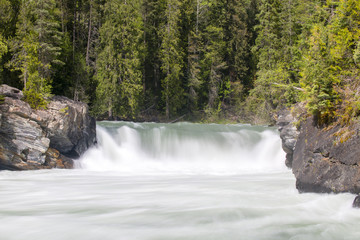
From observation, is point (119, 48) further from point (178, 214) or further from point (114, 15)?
point (178, 214)

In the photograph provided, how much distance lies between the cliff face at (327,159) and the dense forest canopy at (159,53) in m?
5.58

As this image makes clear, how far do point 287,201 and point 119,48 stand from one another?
25797 millimetres

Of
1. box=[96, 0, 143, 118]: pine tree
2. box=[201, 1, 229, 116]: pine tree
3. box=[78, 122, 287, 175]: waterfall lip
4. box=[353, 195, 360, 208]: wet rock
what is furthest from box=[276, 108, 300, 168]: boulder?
box=[201, 1, 229, 116]: pine tree

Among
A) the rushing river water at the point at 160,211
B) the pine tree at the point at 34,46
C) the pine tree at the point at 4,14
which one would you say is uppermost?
the pine tree at the point at 4,14

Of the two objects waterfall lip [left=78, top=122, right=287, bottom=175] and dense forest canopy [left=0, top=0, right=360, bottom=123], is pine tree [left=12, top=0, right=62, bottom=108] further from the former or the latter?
waterfall lip [left=78, top=122, right=287, bottom=175]

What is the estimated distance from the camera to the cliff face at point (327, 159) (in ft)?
19.4

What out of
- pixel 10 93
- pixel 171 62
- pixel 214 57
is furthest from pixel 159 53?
pixel 10 93

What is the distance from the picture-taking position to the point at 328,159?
6457mm

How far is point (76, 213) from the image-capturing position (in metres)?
6.19

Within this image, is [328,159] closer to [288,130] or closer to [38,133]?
[288,130]

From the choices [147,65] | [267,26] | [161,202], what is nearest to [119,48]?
[147,65]

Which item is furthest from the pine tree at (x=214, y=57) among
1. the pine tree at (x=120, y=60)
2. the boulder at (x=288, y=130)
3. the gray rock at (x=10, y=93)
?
the gray rock at (x=10, y=93)

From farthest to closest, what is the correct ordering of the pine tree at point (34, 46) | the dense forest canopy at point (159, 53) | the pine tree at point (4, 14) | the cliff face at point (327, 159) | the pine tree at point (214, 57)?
the pine tree at point (214, 57)
the pine tree at point (4, 14)
the dense forest canopy at point (159, 53)
the pine tree at point (34, 46)
the cliff face at point (327, 159)

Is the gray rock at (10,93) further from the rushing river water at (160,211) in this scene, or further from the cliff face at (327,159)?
the cliff face at (327,159)
